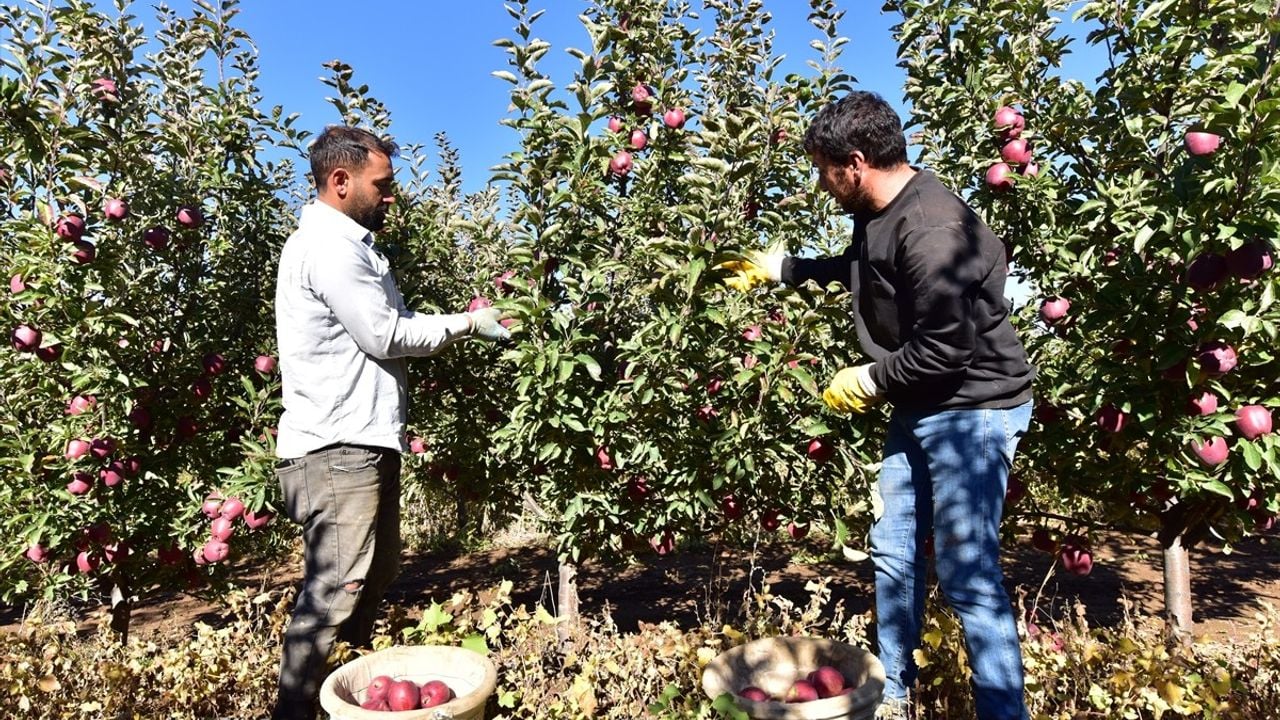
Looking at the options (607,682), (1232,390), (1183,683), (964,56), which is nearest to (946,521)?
(1183,683)

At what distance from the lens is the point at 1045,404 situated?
283 centimetres

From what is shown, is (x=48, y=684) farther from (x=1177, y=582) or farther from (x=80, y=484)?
(x=1177, y=582)

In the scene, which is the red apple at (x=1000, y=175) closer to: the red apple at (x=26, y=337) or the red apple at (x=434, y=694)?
the red apple at (x=434, y=694)

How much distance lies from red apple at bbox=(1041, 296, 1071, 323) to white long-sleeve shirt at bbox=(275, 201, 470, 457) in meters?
2.22

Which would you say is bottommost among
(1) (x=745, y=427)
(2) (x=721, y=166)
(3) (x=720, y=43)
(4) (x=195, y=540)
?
(4) (x=195, y=540)

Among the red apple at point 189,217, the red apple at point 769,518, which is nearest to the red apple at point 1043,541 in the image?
the red apple at point 769,518

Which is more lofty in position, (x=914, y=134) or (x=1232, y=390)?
(x=914, y=134)

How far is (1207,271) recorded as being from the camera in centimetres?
206

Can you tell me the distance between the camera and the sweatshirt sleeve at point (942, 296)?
1.77 metres

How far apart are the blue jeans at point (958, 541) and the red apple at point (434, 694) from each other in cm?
123

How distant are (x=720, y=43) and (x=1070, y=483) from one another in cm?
240

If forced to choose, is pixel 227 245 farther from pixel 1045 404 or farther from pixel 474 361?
pixel 1045 404

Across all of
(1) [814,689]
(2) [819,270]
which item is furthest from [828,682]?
(2) [819,270]

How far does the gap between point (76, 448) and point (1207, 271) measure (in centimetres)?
400
